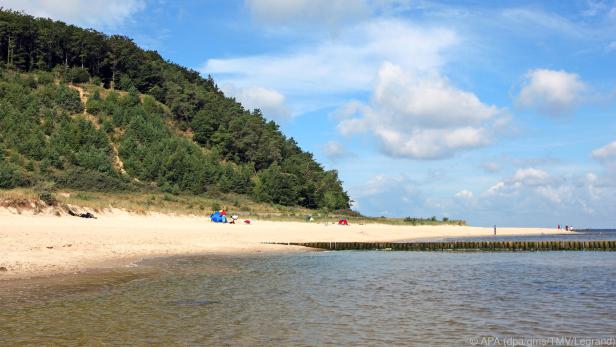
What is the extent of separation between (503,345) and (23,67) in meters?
114

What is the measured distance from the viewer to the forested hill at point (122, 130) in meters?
74.6

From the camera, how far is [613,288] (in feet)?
62.7

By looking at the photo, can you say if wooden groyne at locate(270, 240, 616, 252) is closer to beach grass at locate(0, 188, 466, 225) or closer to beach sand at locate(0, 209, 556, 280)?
beach sand at locate(0, 209, 556, 280)

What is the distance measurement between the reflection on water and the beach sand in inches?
109

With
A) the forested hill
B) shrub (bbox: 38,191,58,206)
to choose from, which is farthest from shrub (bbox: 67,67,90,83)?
shrub (bbox: 38,191,58,206)

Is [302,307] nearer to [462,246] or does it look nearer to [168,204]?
[462,246]

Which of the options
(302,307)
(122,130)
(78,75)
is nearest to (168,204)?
(122,130)

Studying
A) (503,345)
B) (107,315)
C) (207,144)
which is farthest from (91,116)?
(503,345)

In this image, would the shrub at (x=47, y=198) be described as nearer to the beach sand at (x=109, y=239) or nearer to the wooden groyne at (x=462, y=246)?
the beach sand at (x=109, y=239)

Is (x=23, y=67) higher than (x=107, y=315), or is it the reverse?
(x=23, y=67)

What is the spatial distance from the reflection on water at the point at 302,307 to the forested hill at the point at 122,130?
50.5 metres

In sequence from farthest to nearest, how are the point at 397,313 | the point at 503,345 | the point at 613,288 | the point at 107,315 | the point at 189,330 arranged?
the point at 613,288, the point at 397,313, the point at 107,315, the point at 189,330, the point at 503,345

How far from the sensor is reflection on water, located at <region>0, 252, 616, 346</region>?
1114 centimetres

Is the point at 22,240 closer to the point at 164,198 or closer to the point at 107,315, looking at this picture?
the point at 107,315
